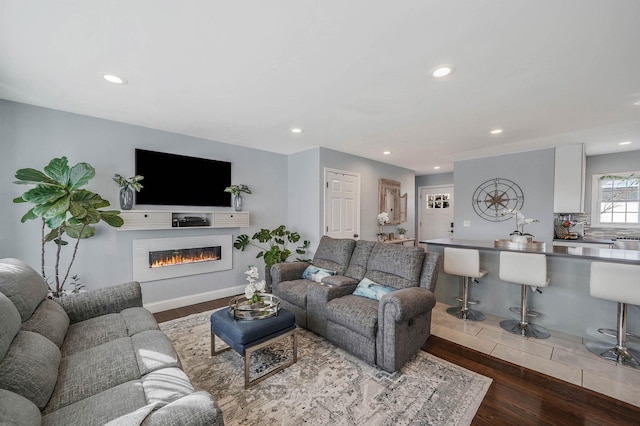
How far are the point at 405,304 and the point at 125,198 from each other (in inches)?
134

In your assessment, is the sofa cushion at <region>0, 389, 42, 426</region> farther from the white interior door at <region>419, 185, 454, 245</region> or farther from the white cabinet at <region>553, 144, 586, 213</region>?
the white interior door at <region>419, 185, 454, 245</region>

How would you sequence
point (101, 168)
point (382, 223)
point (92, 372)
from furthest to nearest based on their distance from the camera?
point (382, 223) → point (101, 168) → point (92, 372)

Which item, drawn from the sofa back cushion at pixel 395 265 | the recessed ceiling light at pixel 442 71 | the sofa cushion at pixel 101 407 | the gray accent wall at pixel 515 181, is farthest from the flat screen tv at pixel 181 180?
the gray accent wall at pixel 515 181

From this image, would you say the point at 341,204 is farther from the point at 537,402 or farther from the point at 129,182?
the point at 537,402

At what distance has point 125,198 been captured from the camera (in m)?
3.18

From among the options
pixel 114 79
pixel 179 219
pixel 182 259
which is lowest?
pixel 182 259

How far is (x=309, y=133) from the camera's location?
369cm

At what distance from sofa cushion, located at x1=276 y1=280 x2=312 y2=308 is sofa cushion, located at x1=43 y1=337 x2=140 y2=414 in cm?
160

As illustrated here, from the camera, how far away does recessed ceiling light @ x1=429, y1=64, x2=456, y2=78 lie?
78.7 inches

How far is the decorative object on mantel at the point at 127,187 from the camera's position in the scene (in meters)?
3.15

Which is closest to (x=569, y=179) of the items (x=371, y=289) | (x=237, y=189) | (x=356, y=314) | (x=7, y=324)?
(x=371, y=289)

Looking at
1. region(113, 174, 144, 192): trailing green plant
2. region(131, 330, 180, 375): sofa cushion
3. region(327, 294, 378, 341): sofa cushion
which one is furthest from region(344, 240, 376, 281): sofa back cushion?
region(113, 174, 144, 192): trailing green plant

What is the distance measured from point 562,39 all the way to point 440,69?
0.71m

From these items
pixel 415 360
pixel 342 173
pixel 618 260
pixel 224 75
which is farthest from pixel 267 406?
pixel 342 173
